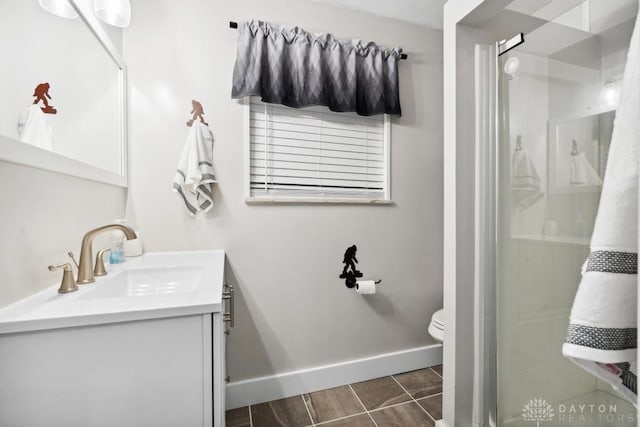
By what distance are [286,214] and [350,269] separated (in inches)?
21.4

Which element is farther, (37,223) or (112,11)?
(112,11)

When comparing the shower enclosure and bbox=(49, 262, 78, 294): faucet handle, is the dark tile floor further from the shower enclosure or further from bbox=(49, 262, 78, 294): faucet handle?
bbox=(49, 262, 78, 294): faucet handle

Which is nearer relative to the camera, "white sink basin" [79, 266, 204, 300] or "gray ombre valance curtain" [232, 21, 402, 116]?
"white sink basin" [79, 266, 204, 300]

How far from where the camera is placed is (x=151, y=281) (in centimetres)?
113

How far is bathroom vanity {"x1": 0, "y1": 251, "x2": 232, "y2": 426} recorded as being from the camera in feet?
1.87

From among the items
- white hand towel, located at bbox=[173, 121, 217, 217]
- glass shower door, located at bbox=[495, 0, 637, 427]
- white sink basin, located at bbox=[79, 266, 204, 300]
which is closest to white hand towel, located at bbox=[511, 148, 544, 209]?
glass shower door, located at bbox=[495, 0, 637, 427]

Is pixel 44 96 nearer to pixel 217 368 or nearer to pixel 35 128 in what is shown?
pixel 35 128

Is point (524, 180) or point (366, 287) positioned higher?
point (524, 180)

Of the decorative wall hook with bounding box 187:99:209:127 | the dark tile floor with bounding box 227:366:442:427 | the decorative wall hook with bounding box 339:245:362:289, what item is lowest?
the dark tile floor with bounding box 227:366:442:427

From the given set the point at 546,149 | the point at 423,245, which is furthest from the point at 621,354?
the point at 423,245

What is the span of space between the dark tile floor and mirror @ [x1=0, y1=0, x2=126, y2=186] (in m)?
1.41

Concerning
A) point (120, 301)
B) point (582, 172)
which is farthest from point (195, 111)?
point (582, 172)

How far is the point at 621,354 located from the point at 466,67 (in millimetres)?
1035

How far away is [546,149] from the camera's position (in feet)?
2.97
